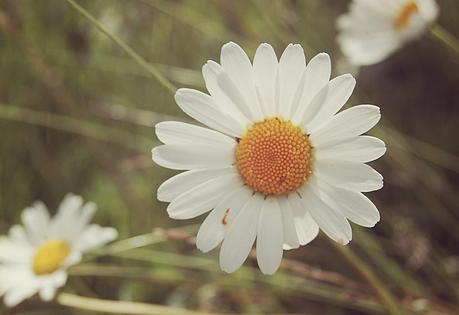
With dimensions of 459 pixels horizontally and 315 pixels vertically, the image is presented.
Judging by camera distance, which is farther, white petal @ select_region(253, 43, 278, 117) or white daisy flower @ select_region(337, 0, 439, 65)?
white daisy flower @ select_region(337, 0, 439, 65)

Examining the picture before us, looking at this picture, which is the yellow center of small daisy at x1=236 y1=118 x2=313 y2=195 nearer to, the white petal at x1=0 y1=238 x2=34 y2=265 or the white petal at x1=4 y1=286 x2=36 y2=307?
the white petal at x1=4 y1=286 x2=36 y2=307

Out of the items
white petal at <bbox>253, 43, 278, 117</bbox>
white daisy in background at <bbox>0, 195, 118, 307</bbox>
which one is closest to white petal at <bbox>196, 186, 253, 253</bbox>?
white petal at <bbox>253, 43, 278, 117</bbox>

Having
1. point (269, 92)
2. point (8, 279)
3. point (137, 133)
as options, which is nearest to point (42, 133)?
point (137, 133)

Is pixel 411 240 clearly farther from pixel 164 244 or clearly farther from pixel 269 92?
pixel 164 244

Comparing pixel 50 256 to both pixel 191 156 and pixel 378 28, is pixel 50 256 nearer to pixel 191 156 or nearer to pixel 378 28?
pixel 191 156

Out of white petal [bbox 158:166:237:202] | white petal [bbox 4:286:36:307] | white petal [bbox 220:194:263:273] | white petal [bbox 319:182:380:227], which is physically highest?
white petal [bbox 4:286:36:307]

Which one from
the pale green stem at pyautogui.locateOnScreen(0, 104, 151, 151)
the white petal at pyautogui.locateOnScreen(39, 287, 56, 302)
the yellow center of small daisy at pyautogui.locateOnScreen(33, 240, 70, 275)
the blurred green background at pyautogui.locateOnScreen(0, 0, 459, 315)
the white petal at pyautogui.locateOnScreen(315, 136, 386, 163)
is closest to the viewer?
the white petal at pyautogui.locateOnScreen(315, 136, 386, 163)
